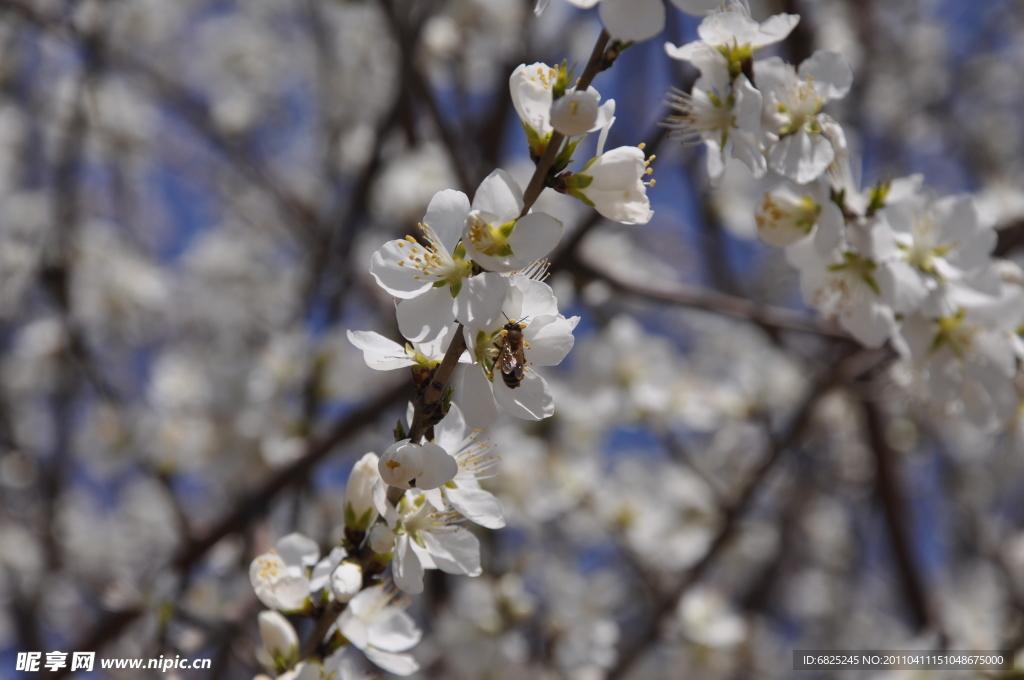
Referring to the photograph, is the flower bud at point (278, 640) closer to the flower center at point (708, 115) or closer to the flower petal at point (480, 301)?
the flower petal at point (480, 301)

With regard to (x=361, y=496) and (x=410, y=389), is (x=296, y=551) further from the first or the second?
(x=410, y=389)

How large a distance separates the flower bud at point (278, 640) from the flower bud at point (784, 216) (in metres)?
1.15

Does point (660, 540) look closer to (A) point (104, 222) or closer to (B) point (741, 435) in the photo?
(B) point (741, 435)

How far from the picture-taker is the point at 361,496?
1.18m

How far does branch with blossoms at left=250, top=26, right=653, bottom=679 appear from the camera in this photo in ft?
3.37

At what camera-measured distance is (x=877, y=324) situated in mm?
1488

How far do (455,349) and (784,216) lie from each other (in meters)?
0.81

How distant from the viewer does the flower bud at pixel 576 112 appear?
Result: 3.28 feet

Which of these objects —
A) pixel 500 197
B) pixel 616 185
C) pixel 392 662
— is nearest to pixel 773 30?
pixel 616 185

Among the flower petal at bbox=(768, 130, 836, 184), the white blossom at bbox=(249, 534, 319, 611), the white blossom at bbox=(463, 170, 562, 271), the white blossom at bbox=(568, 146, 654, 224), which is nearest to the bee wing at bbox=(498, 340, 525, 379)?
the white blossom at bbox=(463, 170, 562, 271)

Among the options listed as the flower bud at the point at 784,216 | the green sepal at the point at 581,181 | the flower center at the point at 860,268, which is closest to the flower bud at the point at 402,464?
the green sepal at the point at 581,181

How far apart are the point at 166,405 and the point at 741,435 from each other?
2774 millimetres

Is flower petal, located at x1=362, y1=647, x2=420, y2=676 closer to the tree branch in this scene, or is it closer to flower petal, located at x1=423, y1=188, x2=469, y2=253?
flower petal, located at x1=423, y1=188, x2=469, y2=253

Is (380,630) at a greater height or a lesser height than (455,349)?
lesser
